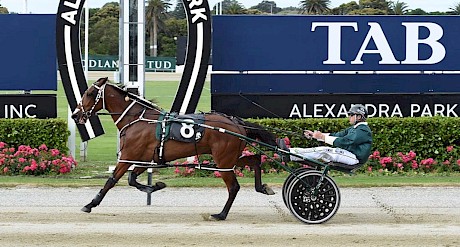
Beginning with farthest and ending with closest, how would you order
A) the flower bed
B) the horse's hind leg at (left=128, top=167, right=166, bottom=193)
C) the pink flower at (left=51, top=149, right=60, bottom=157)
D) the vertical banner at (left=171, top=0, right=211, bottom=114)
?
the vertical banner at (left=171, top=0, right=211, bottom=114) < the pink flower at (left=51, top=149, right=60, bottom=157) < the flower bed < the horse's hind leg at (left=128, top=167, right=166, bottom=193)

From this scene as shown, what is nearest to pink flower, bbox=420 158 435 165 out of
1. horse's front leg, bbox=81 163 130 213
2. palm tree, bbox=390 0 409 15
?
horse's front leg, bbox=81 163 130 213

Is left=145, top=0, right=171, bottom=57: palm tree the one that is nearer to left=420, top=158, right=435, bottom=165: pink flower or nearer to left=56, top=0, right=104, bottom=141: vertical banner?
left=56, top=0, right=104, bottom=141: vertical banner

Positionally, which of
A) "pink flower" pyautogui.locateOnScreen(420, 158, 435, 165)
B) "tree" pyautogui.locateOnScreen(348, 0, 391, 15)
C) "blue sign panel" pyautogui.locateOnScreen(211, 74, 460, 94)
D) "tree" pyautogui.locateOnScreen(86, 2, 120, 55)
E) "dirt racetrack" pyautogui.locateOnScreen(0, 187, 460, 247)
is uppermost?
"tree" pyautogui.locateOnScreen(348, 0, 391, 15)

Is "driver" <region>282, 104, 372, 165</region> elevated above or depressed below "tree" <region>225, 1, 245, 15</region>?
below

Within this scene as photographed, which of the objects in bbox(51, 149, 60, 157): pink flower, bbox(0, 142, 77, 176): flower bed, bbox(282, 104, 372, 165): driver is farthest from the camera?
bbox(51, 149, 60, 157): pink flower

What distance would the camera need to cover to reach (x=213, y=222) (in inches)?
413

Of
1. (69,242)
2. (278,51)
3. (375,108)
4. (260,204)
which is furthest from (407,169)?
(69,242)

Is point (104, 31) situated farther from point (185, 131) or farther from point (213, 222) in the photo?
point (213, 222)

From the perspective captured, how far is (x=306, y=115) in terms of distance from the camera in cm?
1652

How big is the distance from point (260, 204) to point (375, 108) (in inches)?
198

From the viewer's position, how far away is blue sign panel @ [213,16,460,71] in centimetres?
1631

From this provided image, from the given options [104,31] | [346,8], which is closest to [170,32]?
[104,31]

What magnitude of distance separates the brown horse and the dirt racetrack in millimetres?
458

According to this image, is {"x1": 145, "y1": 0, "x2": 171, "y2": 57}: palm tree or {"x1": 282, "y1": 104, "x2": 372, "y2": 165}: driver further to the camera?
{"x1": 145, "y1": 0, "x2": 171, "y2": 57}: palm tree
